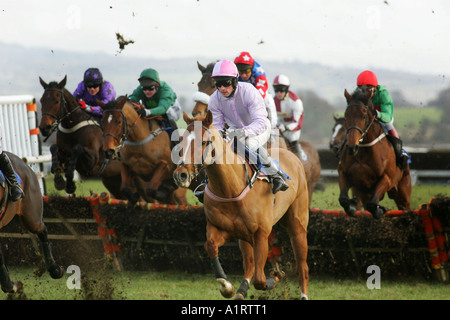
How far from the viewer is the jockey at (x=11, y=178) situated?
7496 mm

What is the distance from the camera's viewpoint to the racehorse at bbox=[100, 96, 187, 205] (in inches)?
389

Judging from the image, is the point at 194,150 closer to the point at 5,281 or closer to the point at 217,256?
the point at 217,256

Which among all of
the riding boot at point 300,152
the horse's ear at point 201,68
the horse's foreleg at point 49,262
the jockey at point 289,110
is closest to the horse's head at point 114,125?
the horse's ear at point 201,68

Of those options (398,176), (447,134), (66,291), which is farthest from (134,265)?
(447,134)

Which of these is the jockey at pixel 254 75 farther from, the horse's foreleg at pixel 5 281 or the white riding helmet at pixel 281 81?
the white riding helmet at pixel 281 81

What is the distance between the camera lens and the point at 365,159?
9.42 meters

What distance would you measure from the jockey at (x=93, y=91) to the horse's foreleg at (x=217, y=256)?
4697 millimetres

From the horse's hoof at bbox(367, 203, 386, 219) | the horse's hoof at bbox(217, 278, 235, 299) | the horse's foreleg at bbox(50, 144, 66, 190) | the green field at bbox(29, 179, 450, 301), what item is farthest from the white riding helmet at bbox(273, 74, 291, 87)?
the horse's hoof at bbox(217, 278, 235, 299)

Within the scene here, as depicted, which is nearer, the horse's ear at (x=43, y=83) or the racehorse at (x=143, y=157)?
the racehorse at (x=143, y=157)

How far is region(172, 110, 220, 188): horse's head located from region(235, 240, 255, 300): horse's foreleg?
117cm

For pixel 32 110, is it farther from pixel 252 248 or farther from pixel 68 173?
pixel 252 248

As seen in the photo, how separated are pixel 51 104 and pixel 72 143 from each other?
0.80 m

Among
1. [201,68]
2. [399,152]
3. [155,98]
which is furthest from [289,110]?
[399,152]

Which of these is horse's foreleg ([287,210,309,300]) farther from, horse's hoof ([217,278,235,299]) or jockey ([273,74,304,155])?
jockey ([273,74,304,155])
